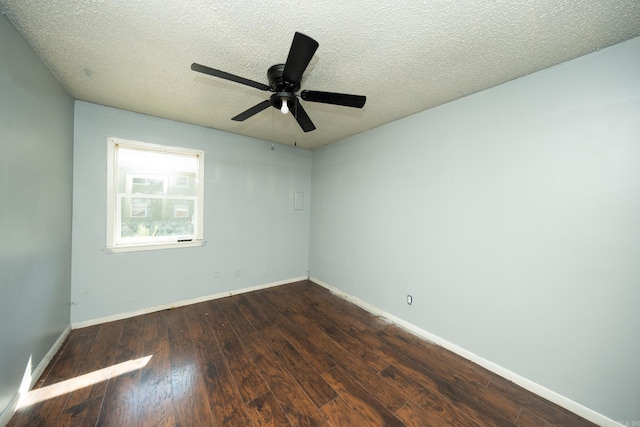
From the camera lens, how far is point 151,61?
1711 mm

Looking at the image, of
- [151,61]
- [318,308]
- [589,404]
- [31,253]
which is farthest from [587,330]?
[31,253]

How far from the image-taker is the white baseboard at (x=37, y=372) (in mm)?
1331

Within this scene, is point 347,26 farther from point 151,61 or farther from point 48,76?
point 48,76

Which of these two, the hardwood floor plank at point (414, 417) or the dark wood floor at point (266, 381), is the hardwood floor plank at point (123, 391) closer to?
the dark wood floor at point (266, 381)

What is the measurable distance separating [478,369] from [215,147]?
4.06 m

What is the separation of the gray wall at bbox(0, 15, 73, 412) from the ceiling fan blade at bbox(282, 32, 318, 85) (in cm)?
172

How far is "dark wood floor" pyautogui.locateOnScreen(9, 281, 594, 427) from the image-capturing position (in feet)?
4.74

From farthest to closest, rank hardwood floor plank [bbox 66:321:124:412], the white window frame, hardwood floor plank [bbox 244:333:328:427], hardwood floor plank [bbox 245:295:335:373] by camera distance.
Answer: the white window frame → hardwood floor plank [bbox 245:295:335:373] → hardwood floor plank [bbox 66:321:124:412] → hardwood floor plank [bbox 244:333:328:427]

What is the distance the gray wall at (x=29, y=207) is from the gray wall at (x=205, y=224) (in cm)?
25

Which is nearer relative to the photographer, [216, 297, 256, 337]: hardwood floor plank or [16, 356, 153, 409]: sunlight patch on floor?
[16, 356, 153, 409]: sunlight patch on floor

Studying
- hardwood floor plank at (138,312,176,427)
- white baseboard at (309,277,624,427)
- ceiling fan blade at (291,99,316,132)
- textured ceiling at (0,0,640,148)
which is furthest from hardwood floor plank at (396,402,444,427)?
textured ceiling at (0,0,640,148)

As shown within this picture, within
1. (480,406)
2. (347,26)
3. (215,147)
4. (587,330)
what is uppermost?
(347,26)

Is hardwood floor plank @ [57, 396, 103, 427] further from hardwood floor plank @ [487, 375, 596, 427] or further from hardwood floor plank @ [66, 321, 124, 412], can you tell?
hardwood floor plank @ [487, 375, 596, 427]

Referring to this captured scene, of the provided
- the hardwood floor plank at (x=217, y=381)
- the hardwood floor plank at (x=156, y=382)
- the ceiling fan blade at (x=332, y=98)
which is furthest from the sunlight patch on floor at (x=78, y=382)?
the ceiling fan blade at (x=332, y=98)
